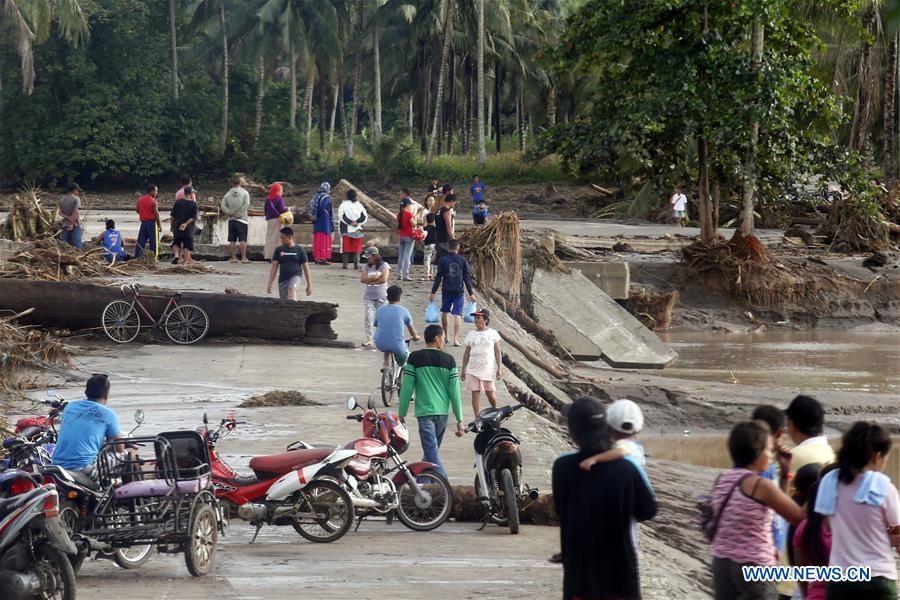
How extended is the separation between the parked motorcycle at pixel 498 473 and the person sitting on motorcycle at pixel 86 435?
288 cm

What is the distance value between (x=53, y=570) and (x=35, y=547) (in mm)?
173

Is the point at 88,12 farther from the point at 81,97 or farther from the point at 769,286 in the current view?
the point at 769,286

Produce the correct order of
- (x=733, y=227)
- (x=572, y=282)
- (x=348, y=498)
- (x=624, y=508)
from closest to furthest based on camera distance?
(x=624, y=508), (x=348, y=498), (x=572, y=282), (x=733, y=227)

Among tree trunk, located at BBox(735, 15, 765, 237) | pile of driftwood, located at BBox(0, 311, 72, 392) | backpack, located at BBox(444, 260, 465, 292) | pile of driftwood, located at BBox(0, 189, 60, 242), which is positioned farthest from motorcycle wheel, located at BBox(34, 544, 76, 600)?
tree trunk, located at BBox(735, 15, 765, 237)

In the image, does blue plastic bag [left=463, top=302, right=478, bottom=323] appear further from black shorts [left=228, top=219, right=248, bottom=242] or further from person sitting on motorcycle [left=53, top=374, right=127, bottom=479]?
person sitting on motorcycle [left=53, top=374, right=127, bottom=479]

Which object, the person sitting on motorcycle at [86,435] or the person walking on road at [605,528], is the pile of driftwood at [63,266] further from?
the person walking on road at [605,528]

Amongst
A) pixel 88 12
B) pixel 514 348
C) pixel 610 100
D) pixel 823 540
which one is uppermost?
pixel 88 12

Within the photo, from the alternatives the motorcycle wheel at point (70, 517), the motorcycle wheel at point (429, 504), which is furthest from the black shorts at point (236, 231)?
the motorcycle wheel at point (70, 517)

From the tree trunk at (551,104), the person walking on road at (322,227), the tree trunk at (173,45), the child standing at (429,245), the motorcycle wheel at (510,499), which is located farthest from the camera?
the tree trunk at (551,104)

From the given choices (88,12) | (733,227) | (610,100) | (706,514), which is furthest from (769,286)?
(88,12)

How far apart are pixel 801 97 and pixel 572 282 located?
8756 mm

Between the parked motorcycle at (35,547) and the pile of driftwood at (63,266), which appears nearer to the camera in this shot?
the parked motorcycle at (35,547)

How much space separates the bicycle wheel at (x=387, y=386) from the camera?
46.2 feet

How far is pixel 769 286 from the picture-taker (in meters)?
31.5
